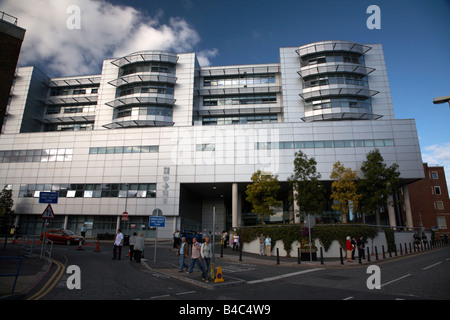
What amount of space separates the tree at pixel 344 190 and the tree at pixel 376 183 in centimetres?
187

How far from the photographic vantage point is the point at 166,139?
45.2m

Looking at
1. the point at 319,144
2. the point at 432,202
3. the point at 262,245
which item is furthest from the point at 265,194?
the point at 432,202

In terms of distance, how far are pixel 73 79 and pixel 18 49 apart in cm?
5277

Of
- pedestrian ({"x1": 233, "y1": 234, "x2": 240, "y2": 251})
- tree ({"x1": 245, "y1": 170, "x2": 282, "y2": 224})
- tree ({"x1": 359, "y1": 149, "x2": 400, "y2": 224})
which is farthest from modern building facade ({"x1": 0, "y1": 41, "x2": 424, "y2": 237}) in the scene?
pedestrian ({"x1": 233, "y1": 234, "x2": 240, "y2": 251})

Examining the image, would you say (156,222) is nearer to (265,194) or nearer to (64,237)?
(64,237)

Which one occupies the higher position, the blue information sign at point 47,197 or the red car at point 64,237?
the blue information sign at point 47,197

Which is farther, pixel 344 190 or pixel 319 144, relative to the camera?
pixel 319 144

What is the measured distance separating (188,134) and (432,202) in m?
54.4

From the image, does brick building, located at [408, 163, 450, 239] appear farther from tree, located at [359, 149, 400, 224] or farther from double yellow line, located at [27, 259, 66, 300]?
double yellow line, located at [27, 259, 66, 300]

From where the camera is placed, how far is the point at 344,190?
124ft

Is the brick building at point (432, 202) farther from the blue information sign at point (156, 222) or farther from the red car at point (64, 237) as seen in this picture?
the red car at point (64, 237)

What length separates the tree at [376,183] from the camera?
37.2 metres

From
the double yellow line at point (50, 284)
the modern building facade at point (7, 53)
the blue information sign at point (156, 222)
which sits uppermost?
the modern building facade at point (7, 53)

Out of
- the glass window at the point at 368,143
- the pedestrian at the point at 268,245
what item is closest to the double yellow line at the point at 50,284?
the pedestrian at the point at 268,245
